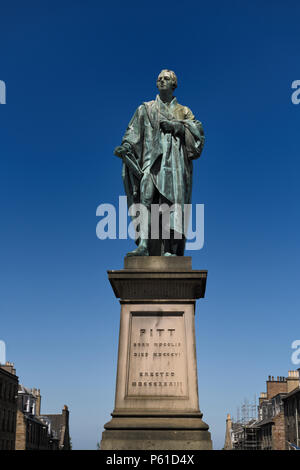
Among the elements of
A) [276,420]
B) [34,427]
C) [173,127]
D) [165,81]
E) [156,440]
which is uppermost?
[165,81]

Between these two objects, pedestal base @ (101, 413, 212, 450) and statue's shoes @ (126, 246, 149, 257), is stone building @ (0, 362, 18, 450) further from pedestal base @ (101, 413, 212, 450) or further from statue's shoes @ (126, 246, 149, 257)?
pedestal base @ (101, 413, 212, 450)

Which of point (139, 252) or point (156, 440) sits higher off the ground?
point (139, 252)

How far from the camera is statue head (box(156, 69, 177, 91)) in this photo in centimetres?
1127

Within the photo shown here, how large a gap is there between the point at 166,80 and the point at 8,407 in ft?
214

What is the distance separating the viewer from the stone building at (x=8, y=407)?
218ft

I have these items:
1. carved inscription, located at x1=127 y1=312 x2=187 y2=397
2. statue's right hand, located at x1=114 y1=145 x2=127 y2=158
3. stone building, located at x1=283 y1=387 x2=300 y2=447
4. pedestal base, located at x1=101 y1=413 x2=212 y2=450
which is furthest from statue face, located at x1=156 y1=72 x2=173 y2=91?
stone building, located at x1=283 y1=387 x2=300 y2=447

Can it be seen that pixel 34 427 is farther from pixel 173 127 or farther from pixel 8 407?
pixel 173 127

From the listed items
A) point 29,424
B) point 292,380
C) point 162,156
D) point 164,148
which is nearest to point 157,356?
point 162,156

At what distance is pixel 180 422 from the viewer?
8898 millimetres

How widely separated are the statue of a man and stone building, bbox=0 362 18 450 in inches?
2419

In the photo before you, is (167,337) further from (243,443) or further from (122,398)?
(243,443)

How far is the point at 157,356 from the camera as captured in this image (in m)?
9.44

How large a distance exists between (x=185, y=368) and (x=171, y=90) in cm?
542

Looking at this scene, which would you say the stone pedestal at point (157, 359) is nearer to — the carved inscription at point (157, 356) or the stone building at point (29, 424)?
the carved inscription at point (157, 356)
